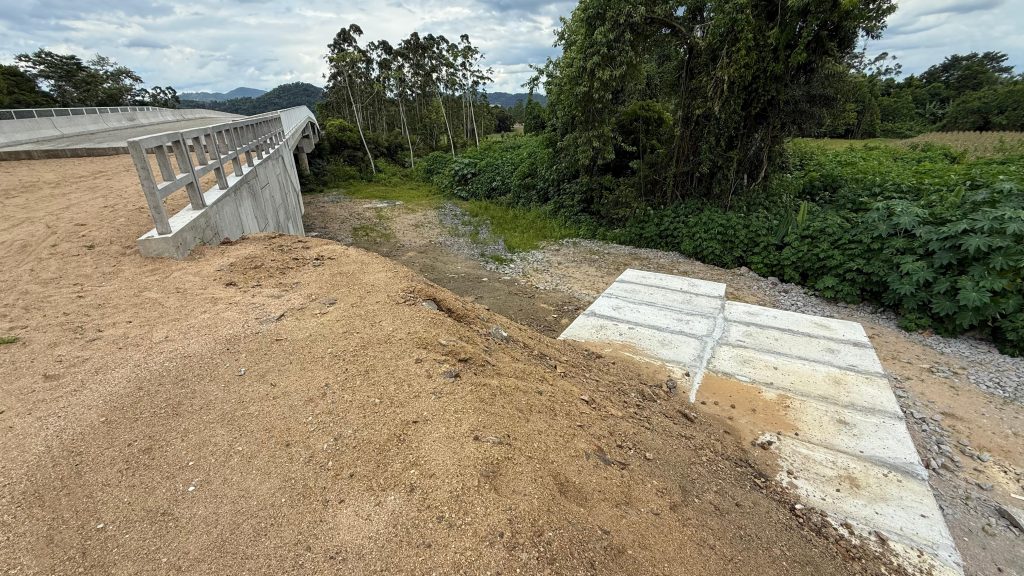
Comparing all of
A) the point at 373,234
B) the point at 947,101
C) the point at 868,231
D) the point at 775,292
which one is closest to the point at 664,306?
the point at 775,292

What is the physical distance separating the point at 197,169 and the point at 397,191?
15.2 meters

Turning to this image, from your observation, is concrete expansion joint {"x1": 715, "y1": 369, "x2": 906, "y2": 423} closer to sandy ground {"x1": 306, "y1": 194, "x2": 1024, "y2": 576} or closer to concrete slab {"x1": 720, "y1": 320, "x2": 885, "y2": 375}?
sandy ground {"x1": 306, "y1": 194, "x2": 1024, "y2": 576}

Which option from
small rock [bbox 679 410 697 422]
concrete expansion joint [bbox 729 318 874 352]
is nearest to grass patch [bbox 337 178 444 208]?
concrete expansion joint [bbox 729 318 874 352]

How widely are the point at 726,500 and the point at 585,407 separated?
3.39 feet

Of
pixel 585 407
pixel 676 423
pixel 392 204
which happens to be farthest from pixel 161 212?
pixel 392 204

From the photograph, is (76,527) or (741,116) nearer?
(76,527)

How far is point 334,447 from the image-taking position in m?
2.10

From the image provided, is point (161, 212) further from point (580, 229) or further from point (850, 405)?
point (580, 229)

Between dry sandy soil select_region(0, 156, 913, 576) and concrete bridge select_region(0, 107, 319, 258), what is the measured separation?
737mm

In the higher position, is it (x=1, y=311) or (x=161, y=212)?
(x=161, y=212)

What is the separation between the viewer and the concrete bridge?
4309mm

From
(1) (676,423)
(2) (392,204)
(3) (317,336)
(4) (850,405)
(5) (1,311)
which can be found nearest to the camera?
(3) (317,336)

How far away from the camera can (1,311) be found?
3.28 m

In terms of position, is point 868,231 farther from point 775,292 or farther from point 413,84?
point 413,84
